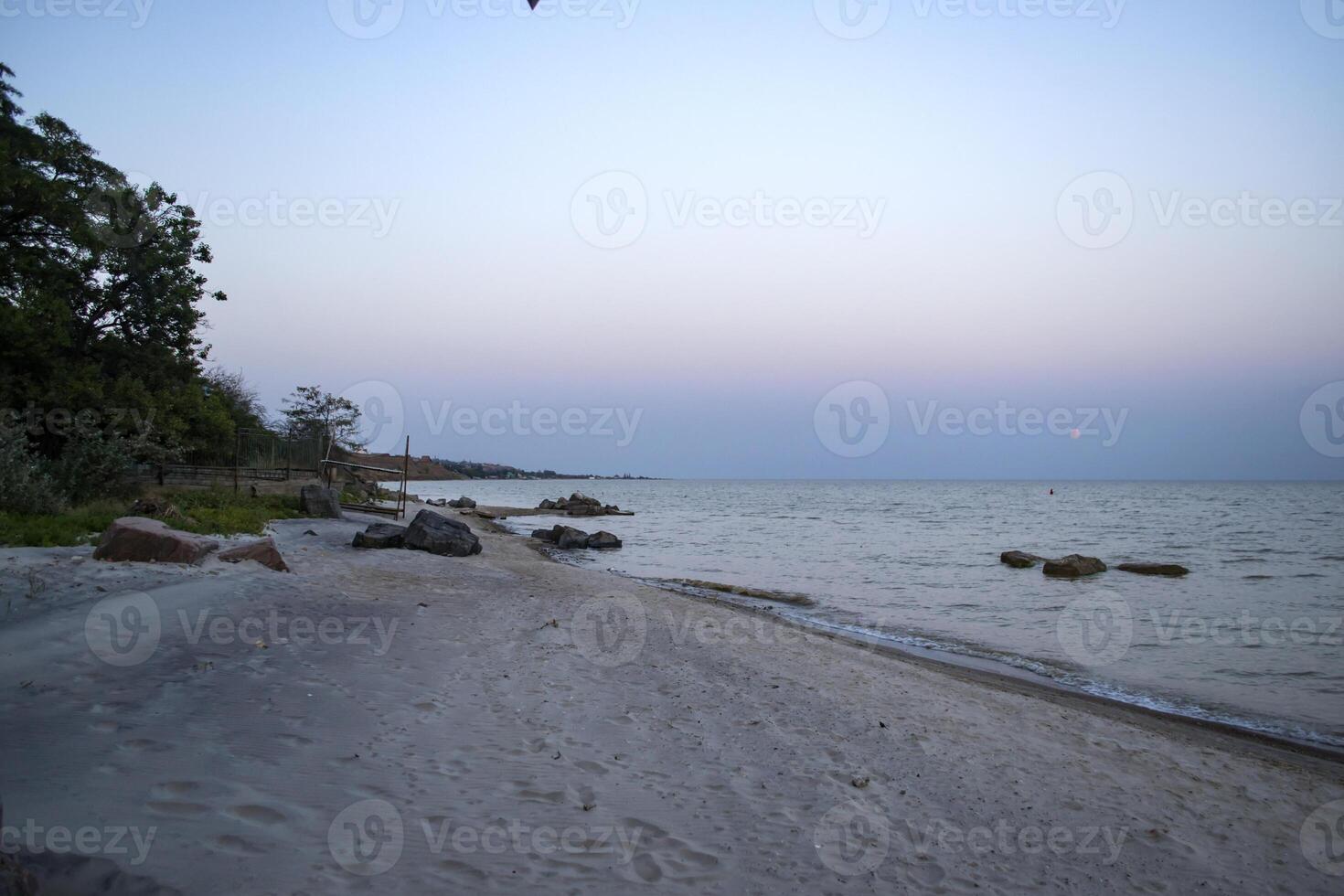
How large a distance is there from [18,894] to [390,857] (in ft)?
5.41

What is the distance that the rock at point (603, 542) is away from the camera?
3222 cm

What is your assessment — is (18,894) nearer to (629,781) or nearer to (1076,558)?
(629,781)

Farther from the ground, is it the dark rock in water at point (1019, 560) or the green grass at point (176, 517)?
the green grass at point (176, 517)

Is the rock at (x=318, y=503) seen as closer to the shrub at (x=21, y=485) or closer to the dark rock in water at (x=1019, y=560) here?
the shrub at (x=21, y=485)

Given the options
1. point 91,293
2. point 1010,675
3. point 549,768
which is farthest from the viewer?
point 91,293

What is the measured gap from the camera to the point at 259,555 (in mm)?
11633

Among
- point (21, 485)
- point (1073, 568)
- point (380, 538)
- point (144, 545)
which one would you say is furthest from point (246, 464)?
point (1073, 568)

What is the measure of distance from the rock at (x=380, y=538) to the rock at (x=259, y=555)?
16.9 feet

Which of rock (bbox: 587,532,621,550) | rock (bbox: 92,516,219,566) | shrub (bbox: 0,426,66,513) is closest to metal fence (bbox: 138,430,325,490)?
shrub (bbox: 0,426,66,513)

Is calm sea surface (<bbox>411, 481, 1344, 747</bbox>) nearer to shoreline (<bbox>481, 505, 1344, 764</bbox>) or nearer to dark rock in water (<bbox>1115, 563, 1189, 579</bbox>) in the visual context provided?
shoreline (<bbox>481, 505, 1344, 764</bbox>)

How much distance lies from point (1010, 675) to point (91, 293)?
Result: 1043 inches

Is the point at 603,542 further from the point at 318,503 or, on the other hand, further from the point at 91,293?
the point at 91,293

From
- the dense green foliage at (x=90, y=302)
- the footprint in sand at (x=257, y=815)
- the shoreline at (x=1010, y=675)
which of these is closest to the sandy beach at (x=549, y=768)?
the footprint in sand at (x=257, y=815)

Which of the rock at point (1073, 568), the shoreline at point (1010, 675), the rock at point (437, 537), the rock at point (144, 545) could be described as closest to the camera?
the shoreline at point (1010, 675)
